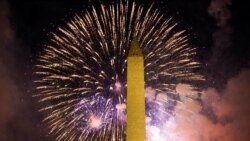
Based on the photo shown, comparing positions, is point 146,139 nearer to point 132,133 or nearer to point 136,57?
point 132,133

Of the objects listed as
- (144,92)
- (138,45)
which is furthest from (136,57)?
(144,92)

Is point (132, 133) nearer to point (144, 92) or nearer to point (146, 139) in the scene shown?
point (146, 139)

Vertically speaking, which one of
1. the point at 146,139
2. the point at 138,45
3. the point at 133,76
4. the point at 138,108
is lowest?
the point at 146,139

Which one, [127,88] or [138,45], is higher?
[138,45]

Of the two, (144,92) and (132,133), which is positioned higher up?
(144,92)

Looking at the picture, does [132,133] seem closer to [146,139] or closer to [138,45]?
[146,139]

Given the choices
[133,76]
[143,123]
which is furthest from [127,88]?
[143,123]
